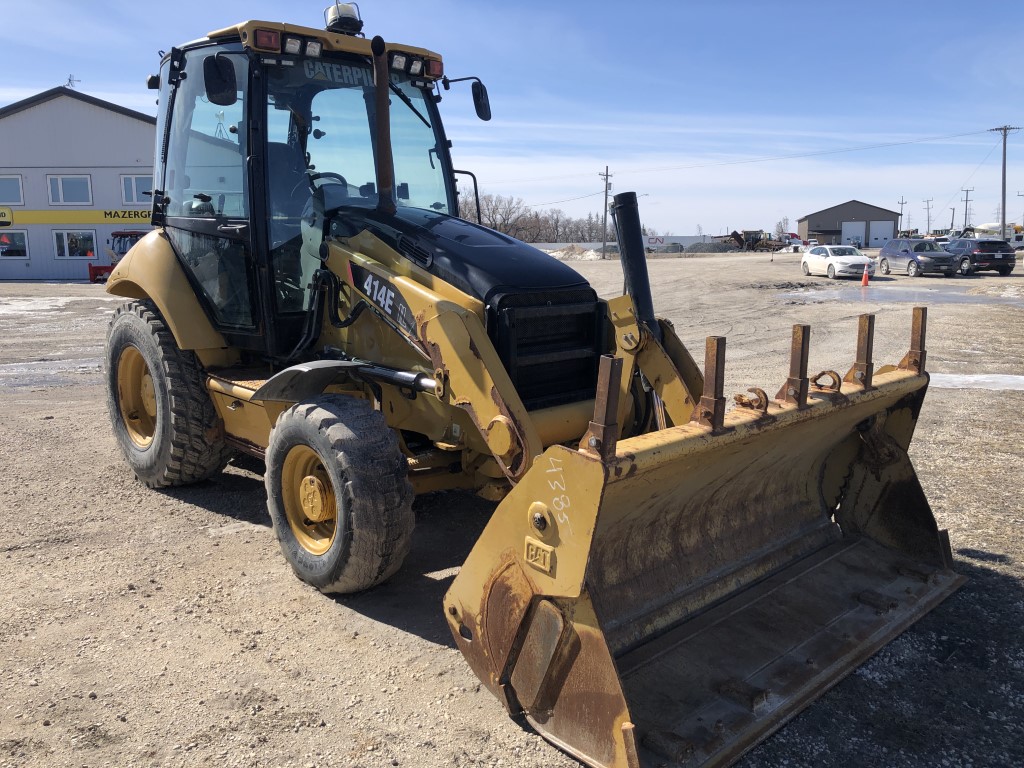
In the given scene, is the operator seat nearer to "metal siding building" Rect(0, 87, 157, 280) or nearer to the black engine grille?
the black engine grille

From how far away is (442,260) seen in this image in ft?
14.1

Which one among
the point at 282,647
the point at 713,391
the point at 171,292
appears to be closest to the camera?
the point at 713,391

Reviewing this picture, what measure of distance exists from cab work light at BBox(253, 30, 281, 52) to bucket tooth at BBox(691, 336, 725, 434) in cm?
308

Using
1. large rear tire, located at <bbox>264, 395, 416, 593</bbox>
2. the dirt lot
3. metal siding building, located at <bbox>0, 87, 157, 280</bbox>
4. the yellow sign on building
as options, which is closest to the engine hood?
large rear tire, located at <bbox>264, 395, 416, 593</bbox>

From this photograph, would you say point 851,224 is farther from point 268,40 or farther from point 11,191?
point 268,40

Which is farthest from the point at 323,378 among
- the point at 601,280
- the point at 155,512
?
the point at 601,280

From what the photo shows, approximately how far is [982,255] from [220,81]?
100 ft

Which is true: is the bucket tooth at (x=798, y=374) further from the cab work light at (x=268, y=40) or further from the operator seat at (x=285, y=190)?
the cab work light at (x=268, y=40)

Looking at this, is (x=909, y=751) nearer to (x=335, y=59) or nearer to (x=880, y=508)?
(x=880, y=508)

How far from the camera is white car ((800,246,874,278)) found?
90.0ft

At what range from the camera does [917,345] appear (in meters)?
4.42

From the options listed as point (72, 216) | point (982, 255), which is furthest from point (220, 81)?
point (72, 216)

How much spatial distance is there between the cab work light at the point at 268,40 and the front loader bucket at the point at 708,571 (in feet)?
10.2

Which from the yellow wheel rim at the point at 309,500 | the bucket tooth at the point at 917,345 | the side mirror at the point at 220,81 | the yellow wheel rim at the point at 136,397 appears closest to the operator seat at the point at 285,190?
the side mirror at the point at 220,81
